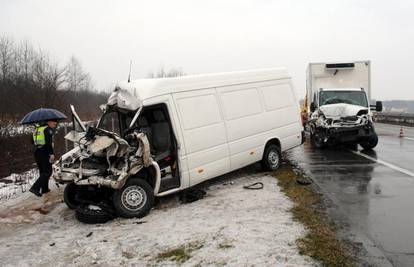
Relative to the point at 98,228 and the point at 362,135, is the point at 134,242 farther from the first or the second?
the point at 362,135

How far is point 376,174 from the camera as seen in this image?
10.2 meters

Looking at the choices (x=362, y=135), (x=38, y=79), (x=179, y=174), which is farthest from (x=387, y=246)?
(x=38, y=79)

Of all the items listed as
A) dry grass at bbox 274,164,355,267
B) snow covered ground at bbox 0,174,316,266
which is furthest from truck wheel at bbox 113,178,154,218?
dry grass at bbox 274,164,355,267

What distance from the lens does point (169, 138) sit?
8258 millimetres

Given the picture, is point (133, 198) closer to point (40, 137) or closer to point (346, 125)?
point (40, 137)

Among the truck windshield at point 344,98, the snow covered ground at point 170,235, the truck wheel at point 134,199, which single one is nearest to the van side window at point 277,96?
the snow covered ground at point 170,235

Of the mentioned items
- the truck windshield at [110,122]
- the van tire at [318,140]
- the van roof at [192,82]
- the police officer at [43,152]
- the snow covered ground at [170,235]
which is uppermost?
the van roof at [192,82]

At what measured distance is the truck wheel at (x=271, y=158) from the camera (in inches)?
409

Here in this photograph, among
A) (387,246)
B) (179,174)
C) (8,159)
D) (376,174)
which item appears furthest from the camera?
(8,159)

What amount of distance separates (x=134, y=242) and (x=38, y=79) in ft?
90.4

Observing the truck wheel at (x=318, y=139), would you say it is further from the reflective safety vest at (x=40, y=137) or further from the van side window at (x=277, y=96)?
the reflective safety vest at (x=40, y=137)

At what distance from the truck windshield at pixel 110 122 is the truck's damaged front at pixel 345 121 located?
798 centimetres

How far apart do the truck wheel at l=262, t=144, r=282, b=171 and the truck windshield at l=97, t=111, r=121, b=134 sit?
3.58 m

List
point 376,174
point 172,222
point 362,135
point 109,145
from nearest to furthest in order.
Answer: point 172,222 < point 109,145 < point 376,174 < point 362,135
